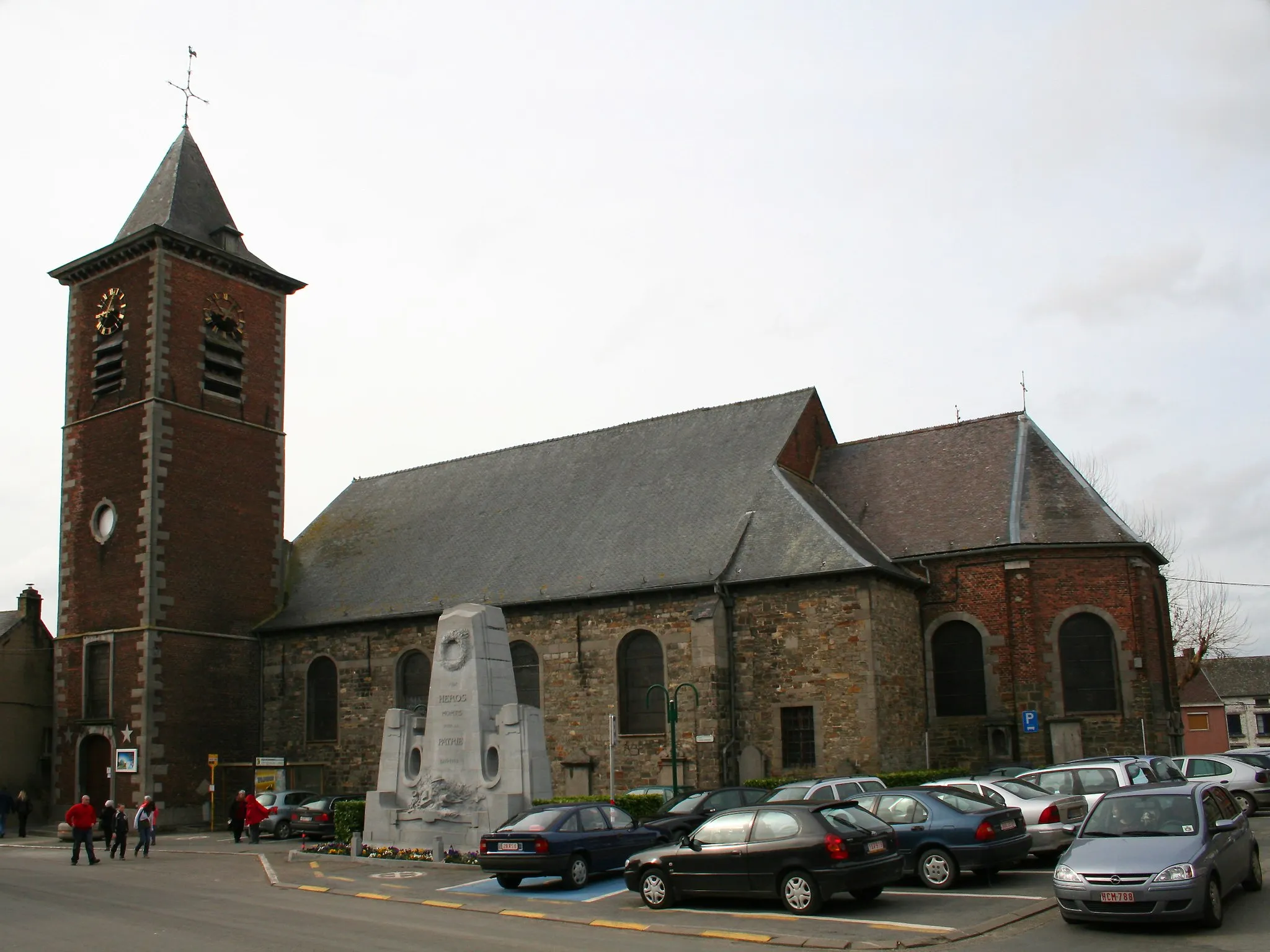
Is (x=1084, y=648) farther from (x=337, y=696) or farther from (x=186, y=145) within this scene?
(x=186, y=145)

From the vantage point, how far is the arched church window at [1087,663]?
90.4ft

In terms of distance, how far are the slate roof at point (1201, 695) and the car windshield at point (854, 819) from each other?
54498 mm

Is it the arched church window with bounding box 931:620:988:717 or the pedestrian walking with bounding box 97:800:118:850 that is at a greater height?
the arched church window with bounding box 931:620:988:717

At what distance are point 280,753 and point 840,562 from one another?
1776 centimetres

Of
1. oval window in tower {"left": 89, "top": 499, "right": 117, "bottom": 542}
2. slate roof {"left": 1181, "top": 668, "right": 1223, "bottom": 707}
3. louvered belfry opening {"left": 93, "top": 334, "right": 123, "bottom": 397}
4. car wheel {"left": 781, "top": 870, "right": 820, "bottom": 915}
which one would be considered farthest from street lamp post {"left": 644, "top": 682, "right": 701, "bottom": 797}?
slate roof {"left": 1181, "top": 668, "right": 1223, "bottom": 707}

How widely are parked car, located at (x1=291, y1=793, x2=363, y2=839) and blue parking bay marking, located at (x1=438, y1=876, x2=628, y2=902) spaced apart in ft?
30.8

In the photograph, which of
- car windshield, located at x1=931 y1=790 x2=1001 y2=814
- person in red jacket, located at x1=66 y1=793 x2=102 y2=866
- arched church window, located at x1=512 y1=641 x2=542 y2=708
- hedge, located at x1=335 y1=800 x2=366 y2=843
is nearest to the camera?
car windshield, located at x1=931 y1=790 x2=1001 y2=814

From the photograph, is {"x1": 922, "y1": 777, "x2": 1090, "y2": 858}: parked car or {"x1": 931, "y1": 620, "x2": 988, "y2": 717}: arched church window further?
{"x1": 931, "y1": 620, "x2": 988, "y2": 717}: arched church window

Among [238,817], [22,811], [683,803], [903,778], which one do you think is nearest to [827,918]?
[683,803]

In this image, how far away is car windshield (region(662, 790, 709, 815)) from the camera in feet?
64.9

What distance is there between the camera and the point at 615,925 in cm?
1334

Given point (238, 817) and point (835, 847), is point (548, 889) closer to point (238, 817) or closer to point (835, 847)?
point (835, 847)

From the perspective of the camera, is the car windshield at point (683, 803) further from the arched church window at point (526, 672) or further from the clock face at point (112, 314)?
the clock face at point (112, 314)

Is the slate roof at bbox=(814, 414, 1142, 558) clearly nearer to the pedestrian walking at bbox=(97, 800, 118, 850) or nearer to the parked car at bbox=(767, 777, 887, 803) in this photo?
the parked car at bbox=(767, 777, 887, 803)
